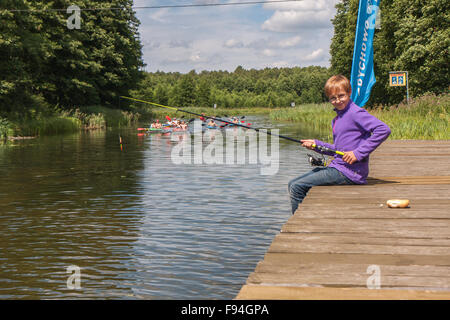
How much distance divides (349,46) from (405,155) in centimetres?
5154

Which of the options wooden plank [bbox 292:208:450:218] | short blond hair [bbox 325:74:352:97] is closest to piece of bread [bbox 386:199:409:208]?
wooden plank [bbox 292:208:450:218]

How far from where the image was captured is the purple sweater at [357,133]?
6609 millimetres

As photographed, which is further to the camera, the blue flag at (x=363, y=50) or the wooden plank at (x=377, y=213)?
the blue flag at (x=363, y=50)

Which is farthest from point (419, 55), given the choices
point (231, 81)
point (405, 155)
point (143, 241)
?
point (231, 81)

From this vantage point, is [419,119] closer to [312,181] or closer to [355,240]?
[312,181]

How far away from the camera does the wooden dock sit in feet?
11.3

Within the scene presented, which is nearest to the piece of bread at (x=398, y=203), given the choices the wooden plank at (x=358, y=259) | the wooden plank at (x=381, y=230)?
the wooden plank at (x=381, y=230)

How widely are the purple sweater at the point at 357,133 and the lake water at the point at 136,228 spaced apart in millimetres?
1691

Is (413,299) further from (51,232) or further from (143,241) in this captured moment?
(51,232)

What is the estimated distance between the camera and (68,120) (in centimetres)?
3766

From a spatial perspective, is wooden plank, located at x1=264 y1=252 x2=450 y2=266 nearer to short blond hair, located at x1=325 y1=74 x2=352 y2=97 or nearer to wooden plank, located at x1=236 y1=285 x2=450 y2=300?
wooden plank, located at x1=236 y1=285 x2=450 y2=300

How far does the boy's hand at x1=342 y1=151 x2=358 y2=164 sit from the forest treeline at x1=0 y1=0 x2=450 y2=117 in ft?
92.5

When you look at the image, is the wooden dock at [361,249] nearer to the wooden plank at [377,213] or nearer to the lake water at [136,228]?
the wooden plank at [377,213]

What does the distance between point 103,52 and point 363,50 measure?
134 feet
